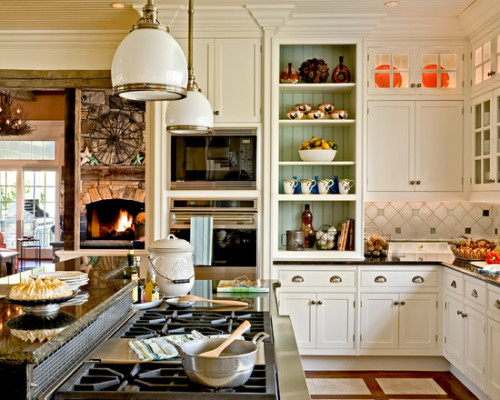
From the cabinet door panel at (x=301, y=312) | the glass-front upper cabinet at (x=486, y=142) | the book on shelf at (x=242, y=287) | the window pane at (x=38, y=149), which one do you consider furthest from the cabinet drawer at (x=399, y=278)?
the window pane at (x=38, y=149)

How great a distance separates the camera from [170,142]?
4281 mm

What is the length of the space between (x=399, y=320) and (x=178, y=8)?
9.48 ft

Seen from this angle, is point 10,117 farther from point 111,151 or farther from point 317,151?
point 317,151

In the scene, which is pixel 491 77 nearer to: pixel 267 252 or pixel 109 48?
pixel 267 252

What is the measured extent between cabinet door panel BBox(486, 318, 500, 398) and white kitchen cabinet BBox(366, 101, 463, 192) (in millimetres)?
1440

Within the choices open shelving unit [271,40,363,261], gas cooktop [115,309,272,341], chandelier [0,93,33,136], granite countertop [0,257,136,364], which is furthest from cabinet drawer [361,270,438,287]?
chandelier [0,93,33,136]

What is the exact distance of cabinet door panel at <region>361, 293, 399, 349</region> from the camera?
14.1 feet

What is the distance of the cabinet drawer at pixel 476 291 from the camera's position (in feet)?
11.5

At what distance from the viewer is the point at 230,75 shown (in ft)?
14.0

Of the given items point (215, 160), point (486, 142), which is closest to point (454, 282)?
point (486, 142)

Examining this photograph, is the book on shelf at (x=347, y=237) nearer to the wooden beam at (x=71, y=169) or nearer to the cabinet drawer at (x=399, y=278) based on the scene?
the cabinet drawer at (x=399, y=278)

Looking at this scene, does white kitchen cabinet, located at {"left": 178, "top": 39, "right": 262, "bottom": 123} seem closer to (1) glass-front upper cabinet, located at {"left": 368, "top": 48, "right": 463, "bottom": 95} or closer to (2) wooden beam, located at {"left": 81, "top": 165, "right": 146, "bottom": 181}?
(1) glass-front upper cabinet, located at {"left": 368, "top": 48, "right": 463, "bottom": 95}

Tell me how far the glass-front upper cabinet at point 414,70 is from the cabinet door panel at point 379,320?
1.67m

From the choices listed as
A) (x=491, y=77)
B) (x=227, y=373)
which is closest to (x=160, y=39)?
(x=227, y=373)
